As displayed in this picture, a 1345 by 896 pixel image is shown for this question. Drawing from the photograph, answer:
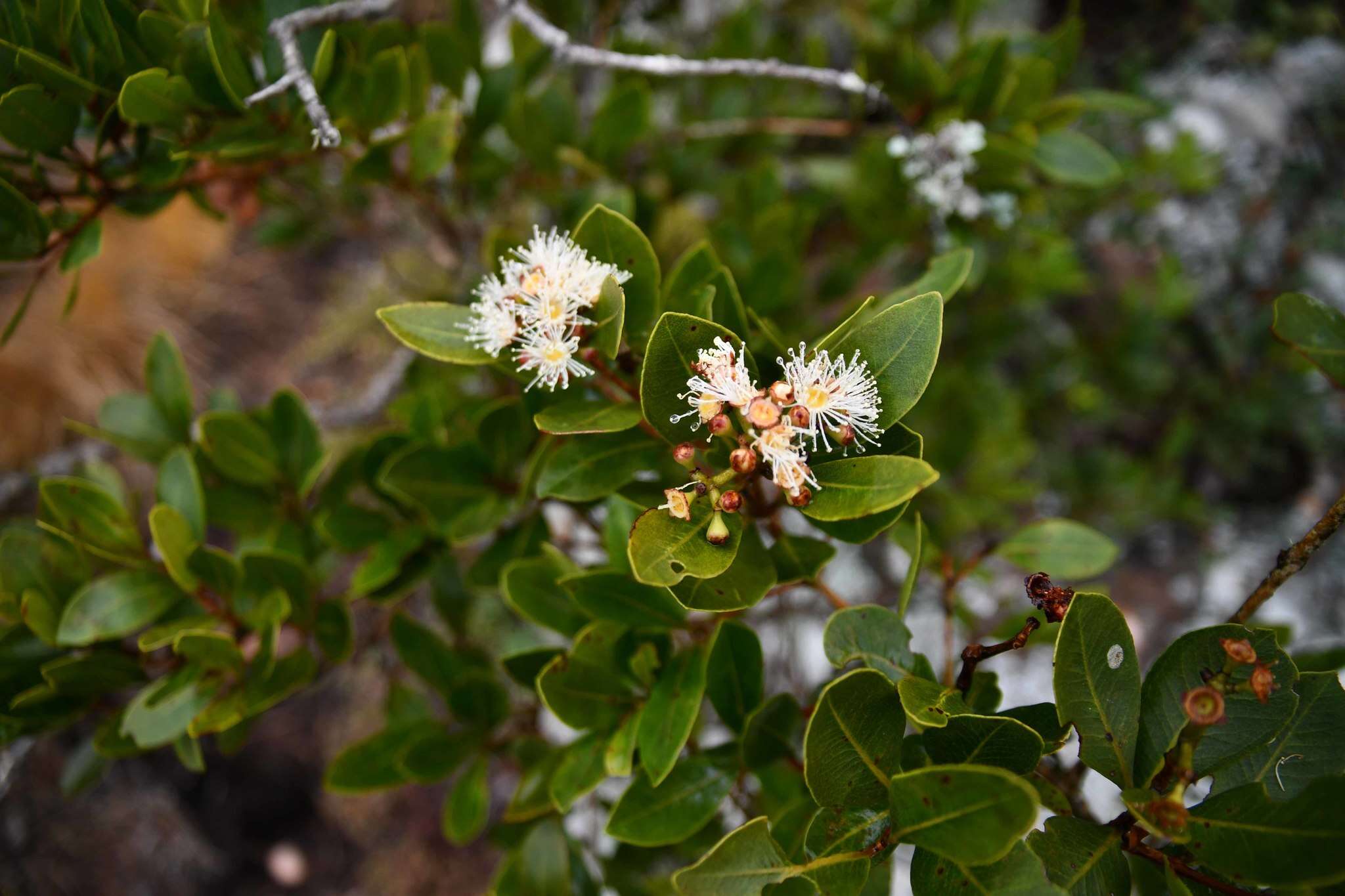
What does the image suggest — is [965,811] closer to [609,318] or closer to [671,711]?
[671,711]

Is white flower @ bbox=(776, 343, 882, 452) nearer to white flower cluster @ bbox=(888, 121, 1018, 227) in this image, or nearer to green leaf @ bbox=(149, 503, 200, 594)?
white flower cluster @ bbox=(888, 121, 1018, 227)

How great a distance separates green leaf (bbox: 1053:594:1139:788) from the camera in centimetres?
63

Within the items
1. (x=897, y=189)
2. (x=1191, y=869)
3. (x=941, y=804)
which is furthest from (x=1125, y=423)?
(x=941, y=804)

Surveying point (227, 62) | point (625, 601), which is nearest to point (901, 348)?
point (625, 601)

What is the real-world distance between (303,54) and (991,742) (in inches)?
43.7

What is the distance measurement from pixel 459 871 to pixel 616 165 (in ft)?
6.62

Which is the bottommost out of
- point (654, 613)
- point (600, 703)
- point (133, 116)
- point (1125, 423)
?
point (1125, 423)

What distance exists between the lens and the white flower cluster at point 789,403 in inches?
24.9

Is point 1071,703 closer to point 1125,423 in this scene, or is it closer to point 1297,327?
point 1297,327

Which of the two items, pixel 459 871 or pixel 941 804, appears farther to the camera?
pixel 459 871

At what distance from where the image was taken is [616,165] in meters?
1.33

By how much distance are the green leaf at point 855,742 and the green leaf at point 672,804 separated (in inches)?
8.5

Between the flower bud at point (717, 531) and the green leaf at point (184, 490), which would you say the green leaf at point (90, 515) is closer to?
the green leaf at point (184, 490)

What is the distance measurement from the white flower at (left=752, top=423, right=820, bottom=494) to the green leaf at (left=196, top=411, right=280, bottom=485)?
2.57 feet
